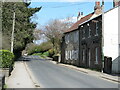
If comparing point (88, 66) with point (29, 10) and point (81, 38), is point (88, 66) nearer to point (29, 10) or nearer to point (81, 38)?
point (81, 38)

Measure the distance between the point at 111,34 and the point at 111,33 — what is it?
115 mm

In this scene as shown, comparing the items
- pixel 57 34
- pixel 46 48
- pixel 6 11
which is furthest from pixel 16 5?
pixel 46 48

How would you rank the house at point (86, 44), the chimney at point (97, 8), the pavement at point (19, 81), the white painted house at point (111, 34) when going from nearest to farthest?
the pavement at point (19, 81), the white painted house at point (111, 34), the house at point (86, 44), the chimney at point (97, 8)

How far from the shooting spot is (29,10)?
46.3 m

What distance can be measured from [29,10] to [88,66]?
63.4 ft

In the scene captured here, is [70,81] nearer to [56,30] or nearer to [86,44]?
[86,44]

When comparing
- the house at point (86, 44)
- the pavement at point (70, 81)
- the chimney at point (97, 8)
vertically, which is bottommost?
the pavement at point (70, 81)

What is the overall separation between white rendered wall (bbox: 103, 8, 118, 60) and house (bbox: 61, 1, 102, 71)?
0.70 m

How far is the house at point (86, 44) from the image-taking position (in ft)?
94.1

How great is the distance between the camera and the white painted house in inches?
1085

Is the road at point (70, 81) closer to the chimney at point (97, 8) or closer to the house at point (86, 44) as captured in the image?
the house at point (86, 44)

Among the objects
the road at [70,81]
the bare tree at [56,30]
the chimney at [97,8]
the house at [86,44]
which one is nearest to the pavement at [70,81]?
the road at [70,81]

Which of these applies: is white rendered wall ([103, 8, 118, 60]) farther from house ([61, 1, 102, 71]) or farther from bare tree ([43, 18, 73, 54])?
bare tree ([43, 18, 73, 54])

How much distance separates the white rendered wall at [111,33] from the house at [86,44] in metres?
0.70
